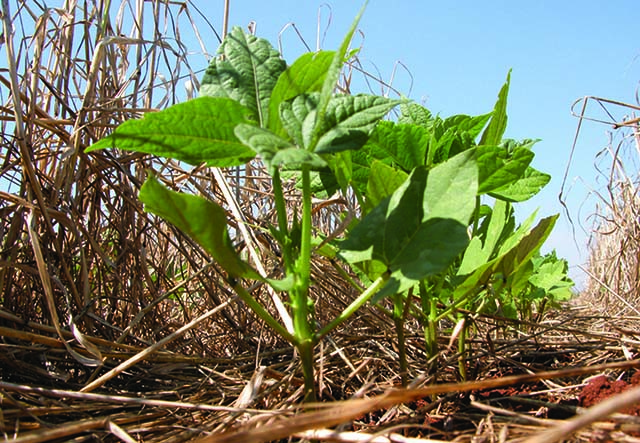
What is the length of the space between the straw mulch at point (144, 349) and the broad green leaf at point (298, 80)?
33cm

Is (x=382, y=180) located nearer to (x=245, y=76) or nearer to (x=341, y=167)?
(x=341, y=167)

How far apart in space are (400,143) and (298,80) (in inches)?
8.8

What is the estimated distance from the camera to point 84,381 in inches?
38.9

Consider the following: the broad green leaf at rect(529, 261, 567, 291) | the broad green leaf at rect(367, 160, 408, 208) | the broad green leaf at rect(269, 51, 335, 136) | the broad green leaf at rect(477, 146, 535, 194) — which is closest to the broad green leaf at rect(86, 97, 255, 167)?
the broad green leaf at rect(269, 51, 335, 136)

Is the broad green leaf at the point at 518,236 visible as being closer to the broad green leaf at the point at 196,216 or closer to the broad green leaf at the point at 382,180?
the broad green leaf at the point at 382,180

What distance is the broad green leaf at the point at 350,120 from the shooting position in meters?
0.58

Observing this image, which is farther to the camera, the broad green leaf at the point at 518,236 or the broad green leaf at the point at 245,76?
the broad green leaf at the point at 518,236

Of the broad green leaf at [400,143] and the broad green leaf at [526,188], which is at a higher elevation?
the broad green leaf at [400,143]

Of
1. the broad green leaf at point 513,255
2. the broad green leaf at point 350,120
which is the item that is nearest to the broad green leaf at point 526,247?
the broad green leaf at point 513,255

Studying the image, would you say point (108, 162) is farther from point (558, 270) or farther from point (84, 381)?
point (558, 270)

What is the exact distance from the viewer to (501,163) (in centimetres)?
76

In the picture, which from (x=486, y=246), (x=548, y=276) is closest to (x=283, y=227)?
(x=486, y=246)

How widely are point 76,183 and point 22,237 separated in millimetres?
157

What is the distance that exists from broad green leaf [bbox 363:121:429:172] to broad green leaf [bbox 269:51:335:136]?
6.9 inches
